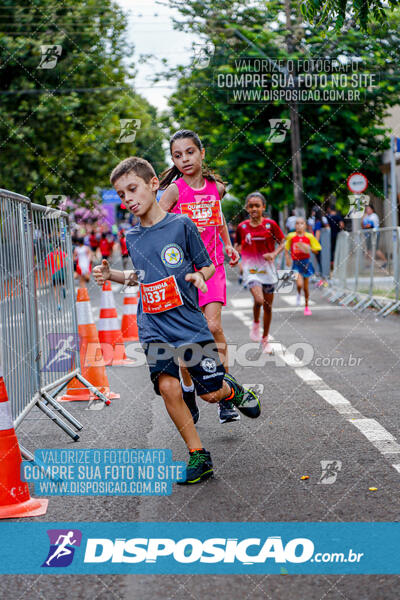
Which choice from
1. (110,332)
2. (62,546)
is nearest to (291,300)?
(110,332)

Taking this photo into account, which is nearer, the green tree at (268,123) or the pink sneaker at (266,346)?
the pink sneaker at (266,346)

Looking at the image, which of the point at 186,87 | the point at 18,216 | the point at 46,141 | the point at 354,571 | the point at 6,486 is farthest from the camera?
the point at 46,141

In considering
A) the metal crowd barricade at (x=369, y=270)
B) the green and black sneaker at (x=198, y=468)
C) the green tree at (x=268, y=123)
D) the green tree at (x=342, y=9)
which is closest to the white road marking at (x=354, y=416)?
the green and black sneaker at (x=198, y=468)

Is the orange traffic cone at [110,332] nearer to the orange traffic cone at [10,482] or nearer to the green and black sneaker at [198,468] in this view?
the green and black sneaker at [198,468]

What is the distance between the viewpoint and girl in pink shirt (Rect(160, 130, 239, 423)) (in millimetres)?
6334

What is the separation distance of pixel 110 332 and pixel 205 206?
3634 millimetres

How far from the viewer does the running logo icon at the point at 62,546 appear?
372 cm

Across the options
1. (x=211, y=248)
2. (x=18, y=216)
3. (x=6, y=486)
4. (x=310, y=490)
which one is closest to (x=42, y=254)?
(x=18, y=216)

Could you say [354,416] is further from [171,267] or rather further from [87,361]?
[87,361]

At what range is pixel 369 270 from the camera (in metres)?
16.1

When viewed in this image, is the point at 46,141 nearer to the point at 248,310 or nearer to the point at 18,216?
the point at 248,310

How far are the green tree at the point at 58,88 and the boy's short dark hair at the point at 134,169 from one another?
947 inches

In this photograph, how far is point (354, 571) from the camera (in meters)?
3.51

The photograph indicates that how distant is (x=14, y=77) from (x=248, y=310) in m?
16.0
